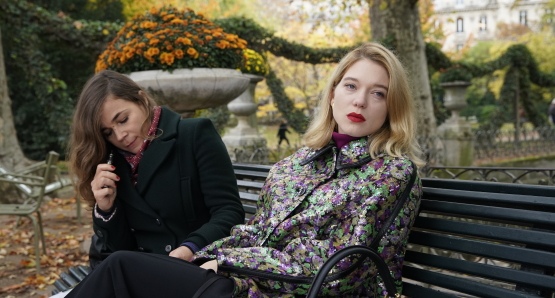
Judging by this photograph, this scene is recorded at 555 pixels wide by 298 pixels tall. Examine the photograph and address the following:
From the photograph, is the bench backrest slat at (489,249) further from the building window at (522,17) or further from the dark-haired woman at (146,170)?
the building window at (522,17)

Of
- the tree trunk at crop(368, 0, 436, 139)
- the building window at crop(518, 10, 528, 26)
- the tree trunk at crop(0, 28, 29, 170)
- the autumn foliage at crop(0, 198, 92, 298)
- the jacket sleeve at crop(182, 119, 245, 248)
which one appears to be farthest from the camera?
the building window at crop(518, 10, 528, 26)

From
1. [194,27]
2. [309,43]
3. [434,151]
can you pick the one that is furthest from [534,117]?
[194,27]

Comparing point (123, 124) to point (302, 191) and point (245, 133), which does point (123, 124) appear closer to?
point (302, 191)

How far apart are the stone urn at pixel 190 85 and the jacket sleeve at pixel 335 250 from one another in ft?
10.6

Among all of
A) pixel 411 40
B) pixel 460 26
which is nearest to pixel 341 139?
pixel 411 40

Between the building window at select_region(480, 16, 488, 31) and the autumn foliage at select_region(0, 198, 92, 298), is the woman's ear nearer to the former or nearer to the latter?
the autumn foliage at select_region(0, 198, 92, 298)

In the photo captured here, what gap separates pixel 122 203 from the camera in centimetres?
247

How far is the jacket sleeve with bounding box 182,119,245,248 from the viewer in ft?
7.82

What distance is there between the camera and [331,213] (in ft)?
6.63

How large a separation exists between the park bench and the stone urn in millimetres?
3225

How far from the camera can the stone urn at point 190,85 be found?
16.3ft

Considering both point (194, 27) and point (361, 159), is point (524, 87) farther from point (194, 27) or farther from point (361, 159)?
point (361, 159)

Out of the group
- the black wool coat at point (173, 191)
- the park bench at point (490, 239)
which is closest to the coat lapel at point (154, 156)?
the black wool coat at point (173, 191)

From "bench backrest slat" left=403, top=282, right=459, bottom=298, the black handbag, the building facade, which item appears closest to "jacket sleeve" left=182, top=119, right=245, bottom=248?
the black handbag
